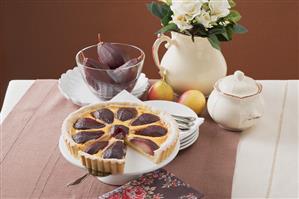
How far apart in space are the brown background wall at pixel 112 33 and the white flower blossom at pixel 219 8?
1.25 metres

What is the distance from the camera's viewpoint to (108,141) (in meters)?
1.36

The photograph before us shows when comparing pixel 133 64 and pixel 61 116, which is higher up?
pixel 133 64

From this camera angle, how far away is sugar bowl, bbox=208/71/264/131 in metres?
1.54

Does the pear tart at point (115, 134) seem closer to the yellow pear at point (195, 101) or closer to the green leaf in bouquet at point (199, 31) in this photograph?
the yellow pear at point (195, 101)

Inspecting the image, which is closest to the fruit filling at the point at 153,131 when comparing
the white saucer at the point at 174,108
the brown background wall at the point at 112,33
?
the white saucer at the point at 174,108

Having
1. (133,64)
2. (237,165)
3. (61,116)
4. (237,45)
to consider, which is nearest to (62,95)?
(61,116)

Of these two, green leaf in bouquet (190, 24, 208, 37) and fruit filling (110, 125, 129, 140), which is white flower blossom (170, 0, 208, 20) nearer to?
green leaf in bouquet (190, 24, 208, 37)

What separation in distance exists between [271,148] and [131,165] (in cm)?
40

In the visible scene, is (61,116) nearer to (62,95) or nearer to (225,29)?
(62,95)

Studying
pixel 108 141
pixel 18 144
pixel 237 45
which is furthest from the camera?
pixel 237 45

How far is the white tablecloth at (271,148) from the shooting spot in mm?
1360

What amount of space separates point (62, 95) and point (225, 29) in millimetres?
510

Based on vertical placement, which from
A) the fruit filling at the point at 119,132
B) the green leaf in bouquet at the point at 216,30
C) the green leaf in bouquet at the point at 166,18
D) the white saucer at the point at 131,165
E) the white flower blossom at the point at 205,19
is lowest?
the white saucer at the point at 131,165

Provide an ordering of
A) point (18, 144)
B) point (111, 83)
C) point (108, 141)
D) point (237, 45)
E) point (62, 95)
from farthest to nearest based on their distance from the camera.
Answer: point (237, 45)
point (62, 95)
point (111, 83)
point (18, 144)
point (108, 141)
